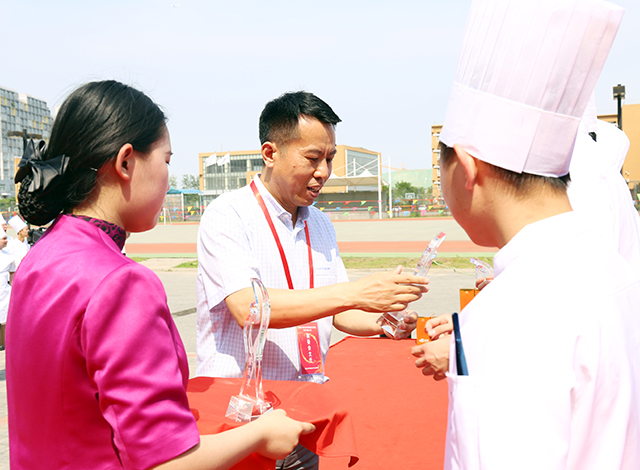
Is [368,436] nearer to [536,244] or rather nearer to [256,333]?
[256,333]

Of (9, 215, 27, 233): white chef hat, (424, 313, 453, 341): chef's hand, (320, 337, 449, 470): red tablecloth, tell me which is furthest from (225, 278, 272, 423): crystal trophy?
(9, 215, 27, 233): white chef hat

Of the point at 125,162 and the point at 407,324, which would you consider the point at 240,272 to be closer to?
the point at 407,324

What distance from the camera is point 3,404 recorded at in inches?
191

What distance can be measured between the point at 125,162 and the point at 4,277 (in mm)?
6815

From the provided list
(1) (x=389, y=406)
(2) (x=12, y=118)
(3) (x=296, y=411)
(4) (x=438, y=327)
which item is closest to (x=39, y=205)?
(3) (x=296, y=411)

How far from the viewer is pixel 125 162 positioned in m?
1.26

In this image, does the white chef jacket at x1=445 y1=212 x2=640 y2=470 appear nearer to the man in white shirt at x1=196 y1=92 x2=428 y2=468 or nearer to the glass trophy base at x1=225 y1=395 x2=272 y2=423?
the glass trophy base at x1=225 y1=395 x2=272 y2=423

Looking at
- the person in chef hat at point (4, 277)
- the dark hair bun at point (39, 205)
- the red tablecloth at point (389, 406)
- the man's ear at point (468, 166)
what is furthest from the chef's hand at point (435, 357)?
the person in chef hat at point (4, 277)

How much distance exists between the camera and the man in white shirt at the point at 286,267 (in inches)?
76.5

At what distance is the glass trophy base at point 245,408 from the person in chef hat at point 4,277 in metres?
6.29

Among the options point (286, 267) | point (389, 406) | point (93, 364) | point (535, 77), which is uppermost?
point (535, 77)

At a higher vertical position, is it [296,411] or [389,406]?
[296,411]

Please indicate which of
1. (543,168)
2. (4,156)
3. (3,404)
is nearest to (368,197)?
(3,404)

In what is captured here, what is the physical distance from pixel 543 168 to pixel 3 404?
5.33m
